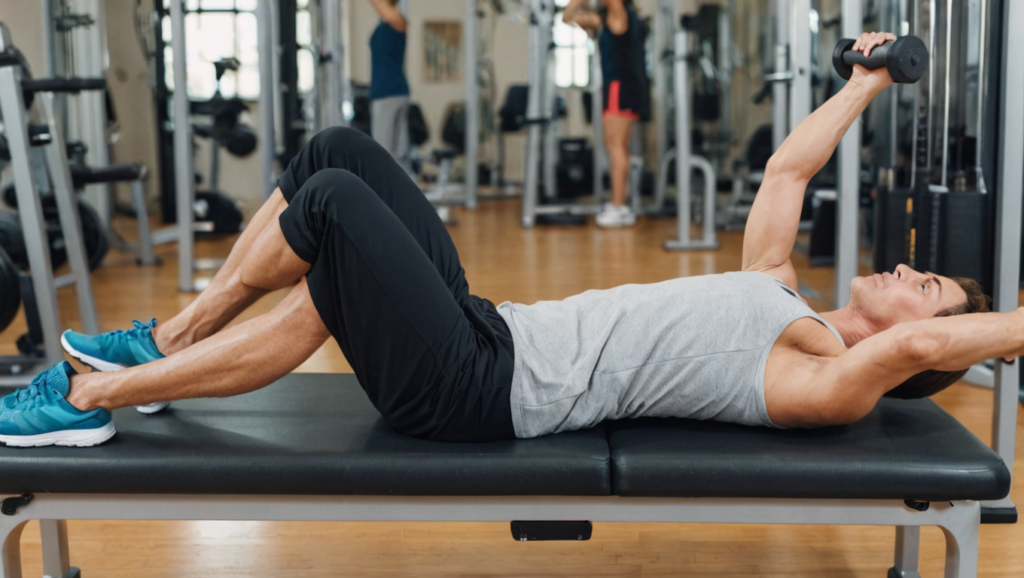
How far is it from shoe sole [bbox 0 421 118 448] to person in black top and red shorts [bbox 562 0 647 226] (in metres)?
4.30

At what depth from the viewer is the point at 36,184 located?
2.59m

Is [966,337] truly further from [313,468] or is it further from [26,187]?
[26,187]

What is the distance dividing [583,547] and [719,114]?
5442 millimetres

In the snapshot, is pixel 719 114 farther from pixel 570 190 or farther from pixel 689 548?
pixel 689 548

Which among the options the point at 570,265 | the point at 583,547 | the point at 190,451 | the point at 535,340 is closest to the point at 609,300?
the point at 535,340

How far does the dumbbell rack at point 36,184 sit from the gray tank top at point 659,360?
1.69m

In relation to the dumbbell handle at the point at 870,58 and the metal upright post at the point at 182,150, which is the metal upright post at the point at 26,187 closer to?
the metal upright post at the point at 182,150

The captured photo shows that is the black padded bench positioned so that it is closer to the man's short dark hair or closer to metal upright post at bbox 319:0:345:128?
the man's short dark hair

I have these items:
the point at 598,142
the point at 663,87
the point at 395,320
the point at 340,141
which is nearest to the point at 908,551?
the point at 395,320

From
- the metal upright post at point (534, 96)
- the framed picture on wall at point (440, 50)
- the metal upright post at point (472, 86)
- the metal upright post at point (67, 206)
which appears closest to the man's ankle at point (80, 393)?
the metal upright post at point (67, 206)

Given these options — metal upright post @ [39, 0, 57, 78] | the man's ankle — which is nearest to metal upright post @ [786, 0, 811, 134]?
the man's ankle

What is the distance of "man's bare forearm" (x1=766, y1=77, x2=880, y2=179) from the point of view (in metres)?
1.59

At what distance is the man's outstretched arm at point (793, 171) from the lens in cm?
159

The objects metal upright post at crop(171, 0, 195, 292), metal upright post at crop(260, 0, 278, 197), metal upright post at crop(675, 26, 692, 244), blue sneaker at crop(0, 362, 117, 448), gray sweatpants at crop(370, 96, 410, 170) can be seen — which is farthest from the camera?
gray sweatpants at crop(370, 96, 410, 170)
